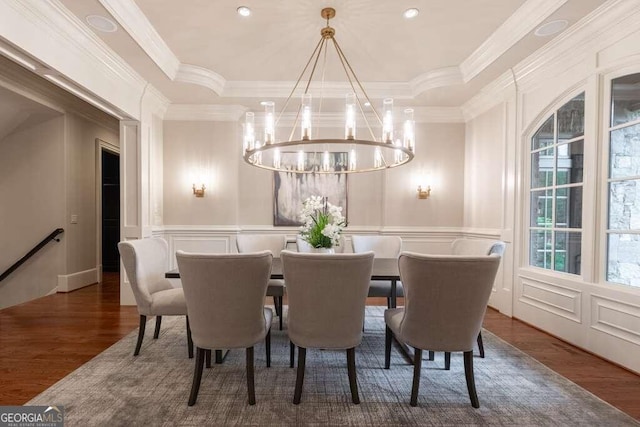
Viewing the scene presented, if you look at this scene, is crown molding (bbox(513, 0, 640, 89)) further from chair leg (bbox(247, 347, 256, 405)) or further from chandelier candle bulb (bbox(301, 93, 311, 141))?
chair leg (bbox(247, 347, 256, 405))

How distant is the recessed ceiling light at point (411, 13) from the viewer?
108 inches

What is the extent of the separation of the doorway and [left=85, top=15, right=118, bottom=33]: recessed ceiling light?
4.58 m

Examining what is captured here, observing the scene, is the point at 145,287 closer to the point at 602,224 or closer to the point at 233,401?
the point at 233,401

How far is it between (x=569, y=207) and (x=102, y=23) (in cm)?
439

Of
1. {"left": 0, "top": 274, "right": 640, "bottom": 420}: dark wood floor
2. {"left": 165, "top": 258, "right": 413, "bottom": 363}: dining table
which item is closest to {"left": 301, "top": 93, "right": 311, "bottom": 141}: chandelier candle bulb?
{"left": 165, "top": 258, "right": 413, "bottom": 363}: dining table

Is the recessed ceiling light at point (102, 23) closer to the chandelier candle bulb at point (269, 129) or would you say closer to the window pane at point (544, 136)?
the chandelier candle bulb at point (269, 129)

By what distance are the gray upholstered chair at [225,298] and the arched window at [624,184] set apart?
8.83 ft

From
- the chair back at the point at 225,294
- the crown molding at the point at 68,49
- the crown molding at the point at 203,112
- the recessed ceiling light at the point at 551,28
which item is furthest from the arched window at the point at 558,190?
the crown molding at the point at 68,49

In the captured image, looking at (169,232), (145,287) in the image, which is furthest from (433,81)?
(169,232)

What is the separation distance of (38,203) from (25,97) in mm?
1542

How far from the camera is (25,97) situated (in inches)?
157

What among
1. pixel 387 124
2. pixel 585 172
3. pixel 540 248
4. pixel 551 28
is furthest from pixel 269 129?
pixel 540 248

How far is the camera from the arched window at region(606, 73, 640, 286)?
2428 mm

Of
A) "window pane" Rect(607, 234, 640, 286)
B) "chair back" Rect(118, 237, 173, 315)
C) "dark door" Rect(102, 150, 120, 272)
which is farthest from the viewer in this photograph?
"dark door" Rect(102, 150, 120, 272)
